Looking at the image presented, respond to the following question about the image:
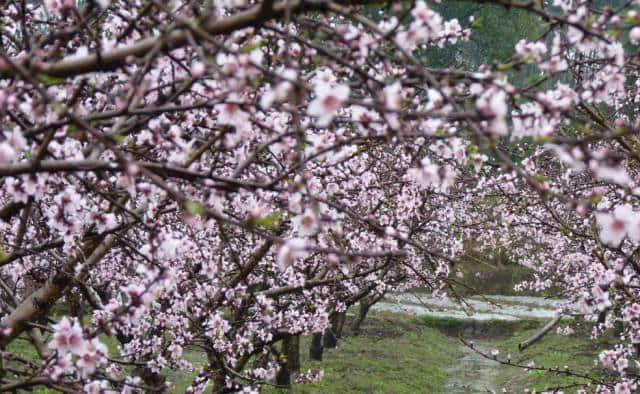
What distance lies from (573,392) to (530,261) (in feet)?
49.4

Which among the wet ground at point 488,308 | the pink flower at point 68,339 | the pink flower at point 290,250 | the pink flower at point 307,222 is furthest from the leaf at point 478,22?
the wet ground at point 488,308

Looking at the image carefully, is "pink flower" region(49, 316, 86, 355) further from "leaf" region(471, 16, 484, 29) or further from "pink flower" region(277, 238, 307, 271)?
"leaf" region(471, 16, 484, 29)

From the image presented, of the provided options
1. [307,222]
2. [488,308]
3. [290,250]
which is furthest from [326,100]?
[488,308]

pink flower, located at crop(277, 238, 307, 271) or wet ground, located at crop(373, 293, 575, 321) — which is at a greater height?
wet ground, located at crop(373, 293, 575, 321)

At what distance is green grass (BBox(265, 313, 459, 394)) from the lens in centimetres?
1342

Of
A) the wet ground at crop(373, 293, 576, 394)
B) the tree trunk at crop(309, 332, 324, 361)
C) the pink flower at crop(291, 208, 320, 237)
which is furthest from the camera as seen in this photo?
the tree trunk at crop(309, 332, 324, 361)

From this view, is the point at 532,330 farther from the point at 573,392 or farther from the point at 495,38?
the point at 495,38

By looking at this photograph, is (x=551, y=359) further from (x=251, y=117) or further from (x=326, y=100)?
(x=326, y=100)

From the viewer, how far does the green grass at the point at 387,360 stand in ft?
44.0

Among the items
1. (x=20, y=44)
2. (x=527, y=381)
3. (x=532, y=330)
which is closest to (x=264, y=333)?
(x=20, y=44)

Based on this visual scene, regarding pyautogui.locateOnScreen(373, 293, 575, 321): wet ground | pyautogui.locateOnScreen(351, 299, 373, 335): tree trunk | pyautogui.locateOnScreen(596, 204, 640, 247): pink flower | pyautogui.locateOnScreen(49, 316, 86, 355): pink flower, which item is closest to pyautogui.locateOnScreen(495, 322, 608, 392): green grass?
pyautogui.locateOnScreen(373, 293, 575, 321): wet ground

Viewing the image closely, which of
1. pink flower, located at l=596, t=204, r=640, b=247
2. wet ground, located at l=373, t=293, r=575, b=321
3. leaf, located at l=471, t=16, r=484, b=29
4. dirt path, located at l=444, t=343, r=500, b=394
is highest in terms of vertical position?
wet ground, located at l=373, t=293, r=575, b=321

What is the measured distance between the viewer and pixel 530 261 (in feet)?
84.1

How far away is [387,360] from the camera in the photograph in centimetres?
1631
